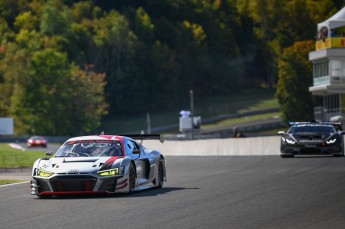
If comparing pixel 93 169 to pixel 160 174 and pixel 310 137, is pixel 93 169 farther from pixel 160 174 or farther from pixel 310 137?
pixel 310 137

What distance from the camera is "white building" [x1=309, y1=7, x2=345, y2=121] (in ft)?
326

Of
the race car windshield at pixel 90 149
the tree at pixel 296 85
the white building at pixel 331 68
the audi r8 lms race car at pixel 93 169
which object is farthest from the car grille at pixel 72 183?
the tree at pixel 296 85

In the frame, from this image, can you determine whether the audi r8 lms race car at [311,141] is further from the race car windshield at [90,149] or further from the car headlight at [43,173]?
the car headlight at [43,173]

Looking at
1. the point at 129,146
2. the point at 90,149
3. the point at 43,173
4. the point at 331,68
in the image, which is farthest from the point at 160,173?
the point at 331,68

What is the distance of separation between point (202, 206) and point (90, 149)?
4748 millimetres

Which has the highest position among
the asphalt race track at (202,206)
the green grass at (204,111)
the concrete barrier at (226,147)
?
the green grass at (204,111)

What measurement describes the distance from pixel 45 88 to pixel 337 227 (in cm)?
11768

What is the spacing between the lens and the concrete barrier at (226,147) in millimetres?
52844

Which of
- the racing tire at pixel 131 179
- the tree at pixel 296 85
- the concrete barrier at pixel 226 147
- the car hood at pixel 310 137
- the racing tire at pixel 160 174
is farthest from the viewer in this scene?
the tree at pixel 296 85

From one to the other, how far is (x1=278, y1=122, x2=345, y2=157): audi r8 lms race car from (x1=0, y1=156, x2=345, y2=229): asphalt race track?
1424 centimetres

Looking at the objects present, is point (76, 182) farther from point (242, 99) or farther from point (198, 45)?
point (198, 45)

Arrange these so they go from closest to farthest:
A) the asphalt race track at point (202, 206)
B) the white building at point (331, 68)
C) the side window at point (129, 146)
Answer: the asphalt race track at point (202, 206) → the side window at point (129, 146) → the white building at point (331, 68)

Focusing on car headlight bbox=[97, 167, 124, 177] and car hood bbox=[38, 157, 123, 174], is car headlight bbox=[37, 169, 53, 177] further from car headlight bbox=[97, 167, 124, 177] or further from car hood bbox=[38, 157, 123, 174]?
car headlight bbox=[97, 167, 124, 177]

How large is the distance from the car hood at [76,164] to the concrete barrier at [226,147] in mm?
30277
